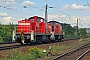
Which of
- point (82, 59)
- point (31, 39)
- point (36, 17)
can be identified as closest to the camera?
point (82, 59)

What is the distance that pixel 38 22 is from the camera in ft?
105

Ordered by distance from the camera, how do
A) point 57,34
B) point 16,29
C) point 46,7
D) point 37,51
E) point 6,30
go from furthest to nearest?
point 6,30 < point 46,7 < point 57,34 < point 16,29 < point 37,51

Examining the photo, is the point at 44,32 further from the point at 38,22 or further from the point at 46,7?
the point at 46,7

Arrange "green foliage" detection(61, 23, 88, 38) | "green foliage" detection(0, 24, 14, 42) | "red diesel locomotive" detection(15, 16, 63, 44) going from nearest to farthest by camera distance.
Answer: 1. "red diesel locomotive" detection(15, 16, 63, 44)
2. "green foliage" detection(0, 24, 14, 42)
3. "green foliage" detection(61, 23, 88, 38)

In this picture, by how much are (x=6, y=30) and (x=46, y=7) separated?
12.3 m

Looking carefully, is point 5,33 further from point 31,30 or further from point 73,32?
point 73,32

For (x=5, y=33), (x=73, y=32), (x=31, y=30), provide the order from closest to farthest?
(x=31, y=30)
(x=5, y=33)
(x=73, y=32)

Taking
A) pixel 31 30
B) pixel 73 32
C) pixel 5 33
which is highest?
pixel 31 30

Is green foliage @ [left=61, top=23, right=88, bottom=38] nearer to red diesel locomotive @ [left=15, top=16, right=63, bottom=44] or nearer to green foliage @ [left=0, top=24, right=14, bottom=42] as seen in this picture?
green foliage @ [left=0, top=24, right=14, bottom=42]

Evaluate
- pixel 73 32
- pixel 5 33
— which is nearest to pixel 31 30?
pixel 5 33

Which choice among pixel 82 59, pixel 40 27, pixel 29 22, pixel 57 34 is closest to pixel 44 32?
pixel 40 27

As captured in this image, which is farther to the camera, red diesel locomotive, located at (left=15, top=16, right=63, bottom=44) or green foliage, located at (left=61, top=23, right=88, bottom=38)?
green foliage, located at (left=61, top=23, right=88, bottom=38)

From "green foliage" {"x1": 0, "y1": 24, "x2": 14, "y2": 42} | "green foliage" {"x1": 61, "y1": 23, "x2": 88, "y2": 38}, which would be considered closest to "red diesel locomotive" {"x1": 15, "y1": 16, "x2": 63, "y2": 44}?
"green foliage" {"x1": 0, "y1": 24, "x2": 14, "y2": 42}

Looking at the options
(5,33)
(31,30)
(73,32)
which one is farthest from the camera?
(73,32)
